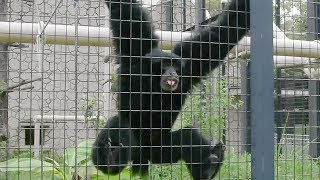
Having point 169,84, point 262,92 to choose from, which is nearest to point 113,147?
point 169,84

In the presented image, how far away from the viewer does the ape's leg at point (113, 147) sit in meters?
3.62

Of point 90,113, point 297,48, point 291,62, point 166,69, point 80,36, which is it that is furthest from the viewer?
point 291,62

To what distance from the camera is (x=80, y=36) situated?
3.86 meters

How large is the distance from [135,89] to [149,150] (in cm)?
53

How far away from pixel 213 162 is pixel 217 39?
3.41 ft

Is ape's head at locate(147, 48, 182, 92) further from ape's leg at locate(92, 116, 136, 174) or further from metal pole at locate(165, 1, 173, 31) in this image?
ape's leg at locate(92, 116, 136, 174)

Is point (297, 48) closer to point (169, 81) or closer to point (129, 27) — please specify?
point (169, 81)

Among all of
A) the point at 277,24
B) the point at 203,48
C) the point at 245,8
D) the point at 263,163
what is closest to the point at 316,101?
the point at 277,24

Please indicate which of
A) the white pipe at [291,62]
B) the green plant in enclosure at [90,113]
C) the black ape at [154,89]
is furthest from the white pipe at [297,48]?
the green plant in enclosure at [90,113]

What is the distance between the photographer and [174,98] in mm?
4391

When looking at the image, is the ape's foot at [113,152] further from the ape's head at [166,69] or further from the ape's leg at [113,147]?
the ape's head at [166,69]

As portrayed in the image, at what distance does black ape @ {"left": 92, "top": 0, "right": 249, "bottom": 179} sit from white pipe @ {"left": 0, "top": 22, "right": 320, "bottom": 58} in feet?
0.40

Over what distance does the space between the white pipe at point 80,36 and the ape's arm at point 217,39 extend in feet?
0.54

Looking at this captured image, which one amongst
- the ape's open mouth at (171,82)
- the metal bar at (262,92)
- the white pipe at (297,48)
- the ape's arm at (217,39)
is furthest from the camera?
the white pipe at (297,48)
